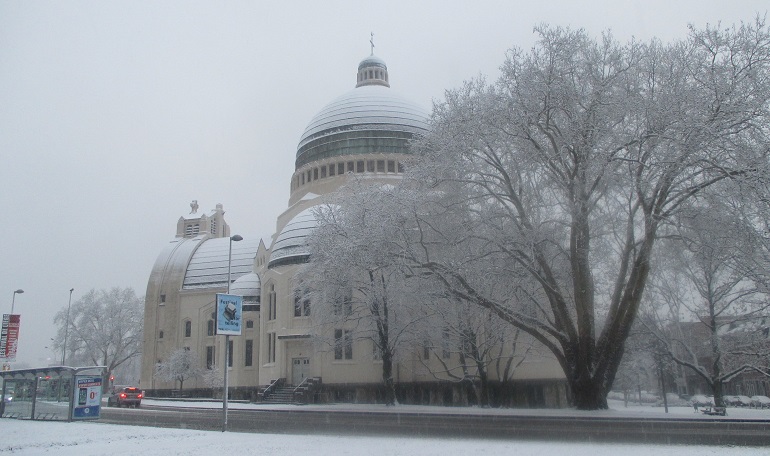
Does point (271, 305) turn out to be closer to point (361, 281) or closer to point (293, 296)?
point (293, 296)

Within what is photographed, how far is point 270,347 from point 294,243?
861 centimetres

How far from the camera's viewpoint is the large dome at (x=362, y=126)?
5959 cm

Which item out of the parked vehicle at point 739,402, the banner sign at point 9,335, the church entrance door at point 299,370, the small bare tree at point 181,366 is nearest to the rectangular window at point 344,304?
the church entrance door at point 299,370

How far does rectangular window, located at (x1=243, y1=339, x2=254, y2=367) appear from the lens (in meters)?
56.8

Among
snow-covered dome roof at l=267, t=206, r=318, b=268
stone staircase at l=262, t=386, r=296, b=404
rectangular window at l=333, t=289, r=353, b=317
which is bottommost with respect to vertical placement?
stone staircase at l=262, t=386, r=296, b=404

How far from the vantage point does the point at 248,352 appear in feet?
187

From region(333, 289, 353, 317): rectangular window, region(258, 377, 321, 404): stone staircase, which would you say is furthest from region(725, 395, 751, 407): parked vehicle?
region(258, 377, 321, 404): stone staircase

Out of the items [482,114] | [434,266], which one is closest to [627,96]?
[482,114]

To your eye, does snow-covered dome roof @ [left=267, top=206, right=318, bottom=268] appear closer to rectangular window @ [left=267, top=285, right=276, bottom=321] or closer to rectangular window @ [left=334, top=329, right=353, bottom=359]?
rectangular window @ [left=267, top=285, right=276, bottom=321]

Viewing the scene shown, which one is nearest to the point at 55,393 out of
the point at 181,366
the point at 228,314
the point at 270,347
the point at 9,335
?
the point at 9,335

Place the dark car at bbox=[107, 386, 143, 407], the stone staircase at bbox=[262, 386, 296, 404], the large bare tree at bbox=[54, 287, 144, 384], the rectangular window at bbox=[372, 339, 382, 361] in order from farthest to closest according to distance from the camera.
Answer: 1. the large bare tree at bbox=[54, 287, 144, 384]
2. the stone staircase at bbox=[262, 386, 296, 404]
3. the rectangular window at bbox=[372, 339, 382, 361]
4. the dark car at bbox=[107, 386, 143, 407]

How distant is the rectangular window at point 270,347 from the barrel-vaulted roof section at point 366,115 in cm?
2020

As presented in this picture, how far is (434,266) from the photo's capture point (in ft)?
88.2

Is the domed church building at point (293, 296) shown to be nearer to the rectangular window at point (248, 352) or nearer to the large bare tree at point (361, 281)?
the rectangular window at point (248, 352)
